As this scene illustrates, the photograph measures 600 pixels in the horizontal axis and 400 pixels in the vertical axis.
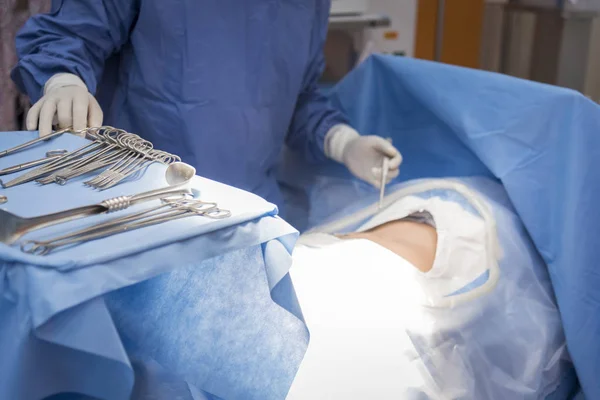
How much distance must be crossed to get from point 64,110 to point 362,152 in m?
0.83

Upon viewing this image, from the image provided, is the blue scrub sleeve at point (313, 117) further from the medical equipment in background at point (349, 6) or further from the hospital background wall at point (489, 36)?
the medical equipment in background at point (349, 6)

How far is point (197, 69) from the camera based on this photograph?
60.9 inches

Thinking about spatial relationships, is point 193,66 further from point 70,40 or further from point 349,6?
point 349,6

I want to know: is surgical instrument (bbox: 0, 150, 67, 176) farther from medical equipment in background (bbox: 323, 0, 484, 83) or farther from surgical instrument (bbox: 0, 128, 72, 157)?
medical equipment in background (bbox: 323, 0, 484, 83)

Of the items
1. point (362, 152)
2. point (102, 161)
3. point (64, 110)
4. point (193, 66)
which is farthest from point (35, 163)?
point (362, 152)

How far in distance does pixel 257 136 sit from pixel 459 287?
66 centimetres

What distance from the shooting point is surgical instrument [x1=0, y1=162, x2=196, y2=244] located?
768 mm

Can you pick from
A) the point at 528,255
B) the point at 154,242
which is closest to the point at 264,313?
A: the point at 154,242

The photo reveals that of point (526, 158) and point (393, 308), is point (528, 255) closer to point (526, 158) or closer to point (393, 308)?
point (526, 158)

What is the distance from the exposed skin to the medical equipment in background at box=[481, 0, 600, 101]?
1115mm

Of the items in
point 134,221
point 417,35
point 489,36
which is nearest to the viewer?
point 134,221

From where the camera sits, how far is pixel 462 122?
1.70 meters

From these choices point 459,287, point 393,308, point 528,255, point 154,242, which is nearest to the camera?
point 154,242

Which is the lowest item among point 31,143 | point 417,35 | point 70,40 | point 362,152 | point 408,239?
→ point 408,239
